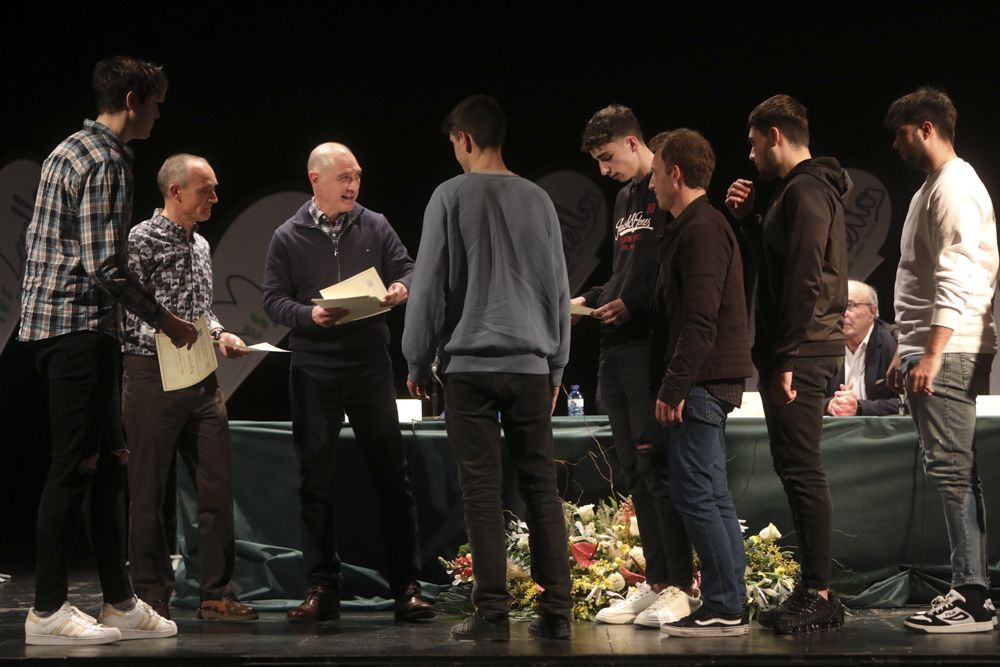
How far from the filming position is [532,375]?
3.19m

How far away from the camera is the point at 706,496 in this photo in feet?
10.3

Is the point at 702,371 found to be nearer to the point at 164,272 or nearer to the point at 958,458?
the point at 958,458

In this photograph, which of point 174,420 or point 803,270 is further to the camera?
point 174,420

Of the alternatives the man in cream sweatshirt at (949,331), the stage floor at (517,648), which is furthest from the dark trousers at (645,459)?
the man in cream sweatshirt at (949,331)

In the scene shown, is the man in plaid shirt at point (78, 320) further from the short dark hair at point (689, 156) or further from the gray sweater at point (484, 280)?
the short dark hair at point (689, 156)

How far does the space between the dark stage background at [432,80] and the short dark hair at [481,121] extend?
10.7ft

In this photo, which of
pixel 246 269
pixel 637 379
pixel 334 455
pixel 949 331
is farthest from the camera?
pixel 246 269

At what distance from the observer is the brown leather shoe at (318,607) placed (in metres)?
3.71

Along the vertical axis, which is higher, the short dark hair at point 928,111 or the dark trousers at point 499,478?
the short dark hair at point 928,111

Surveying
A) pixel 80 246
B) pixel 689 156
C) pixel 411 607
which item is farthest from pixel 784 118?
pixel 80 246

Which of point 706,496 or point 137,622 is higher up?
point 706,496

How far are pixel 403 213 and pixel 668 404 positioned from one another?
3.67m

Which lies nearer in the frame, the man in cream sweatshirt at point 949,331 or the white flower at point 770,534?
the man in cream sweatshirt at point 949,331

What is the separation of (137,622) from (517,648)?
1.15m
